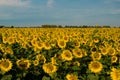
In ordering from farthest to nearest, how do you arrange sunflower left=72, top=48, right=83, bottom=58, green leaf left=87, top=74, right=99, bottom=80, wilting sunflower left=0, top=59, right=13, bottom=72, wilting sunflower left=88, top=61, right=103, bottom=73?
1. sunflower left=72, top=48, right=83, bottom=58
2. wilting sunflower left=88, top=61, right=103, bottom=73
3. wilting sunflower left=0, top=59, right=13, bottom=72
4. green leaf left=87, top=74, right=99, bottom=80

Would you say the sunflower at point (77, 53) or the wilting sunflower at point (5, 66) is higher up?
the sunflower at point (77, 53)

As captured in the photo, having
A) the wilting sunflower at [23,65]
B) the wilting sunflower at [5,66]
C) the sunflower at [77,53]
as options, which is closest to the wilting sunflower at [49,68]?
the wilting sunflower at [23,65]

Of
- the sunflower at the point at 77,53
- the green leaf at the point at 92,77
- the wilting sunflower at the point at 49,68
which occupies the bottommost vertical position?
the green leaf at the point at 92,77

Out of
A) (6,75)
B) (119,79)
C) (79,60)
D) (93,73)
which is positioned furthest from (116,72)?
(79,60)

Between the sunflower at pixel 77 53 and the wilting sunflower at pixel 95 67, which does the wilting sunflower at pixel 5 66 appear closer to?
the wilting sunflower at pixel 95 67

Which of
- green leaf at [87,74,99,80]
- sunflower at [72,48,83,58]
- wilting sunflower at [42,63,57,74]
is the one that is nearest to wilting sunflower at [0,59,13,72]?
wilting sunflower at [42,63,57,74]

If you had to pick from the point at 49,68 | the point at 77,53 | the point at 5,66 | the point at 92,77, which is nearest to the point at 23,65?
the point at 5,66

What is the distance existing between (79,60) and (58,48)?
7.05 feet

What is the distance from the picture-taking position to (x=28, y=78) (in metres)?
7.49

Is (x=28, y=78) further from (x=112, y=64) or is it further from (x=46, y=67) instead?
(x=112, y=64)

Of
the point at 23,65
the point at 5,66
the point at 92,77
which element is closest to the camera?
the point at 92,77

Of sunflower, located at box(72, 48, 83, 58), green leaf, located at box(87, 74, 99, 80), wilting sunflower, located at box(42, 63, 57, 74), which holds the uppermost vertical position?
sunflower, located at box(72, 48, 83, 58)

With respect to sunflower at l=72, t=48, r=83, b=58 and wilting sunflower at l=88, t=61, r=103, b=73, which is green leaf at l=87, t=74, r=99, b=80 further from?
sunflower at l=72, t=48, r=83, b=58

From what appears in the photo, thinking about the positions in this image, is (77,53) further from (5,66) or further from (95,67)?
(5,66)
